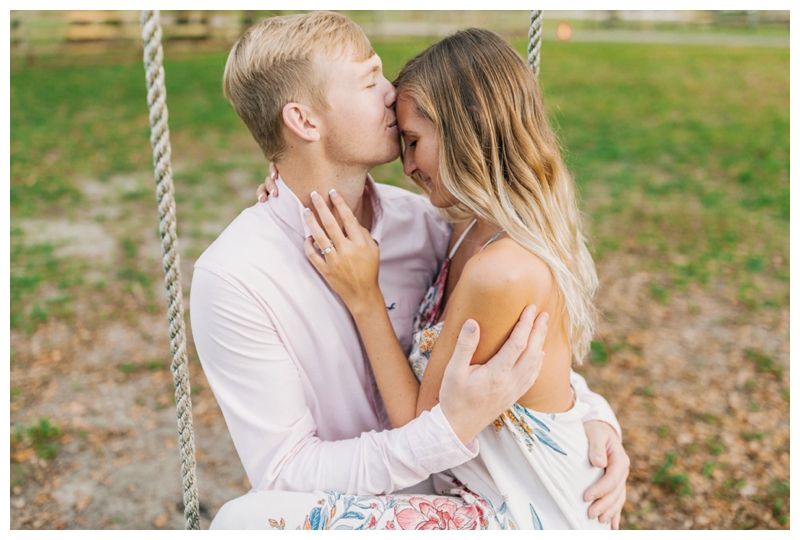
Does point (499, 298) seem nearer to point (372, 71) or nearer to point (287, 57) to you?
point (372, 71)

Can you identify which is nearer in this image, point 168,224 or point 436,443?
point 168,224

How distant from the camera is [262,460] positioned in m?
1.97

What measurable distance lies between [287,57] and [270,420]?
1055 millimetres

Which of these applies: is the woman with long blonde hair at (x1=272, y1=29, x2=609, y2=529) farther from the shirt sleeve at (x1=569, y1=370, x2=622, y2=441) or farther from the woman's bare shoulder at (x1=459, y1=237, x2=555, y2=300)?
the shirt sleeve at (x1=569, y1=370, x2=622, y2=441)

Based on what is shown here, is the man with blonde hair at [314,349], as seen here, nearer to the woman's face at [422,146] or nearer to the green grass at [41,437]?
the woman's face at [422,146]

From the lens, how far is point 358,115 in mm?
2002

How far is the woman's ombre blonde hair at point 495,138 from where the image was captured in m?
1.92

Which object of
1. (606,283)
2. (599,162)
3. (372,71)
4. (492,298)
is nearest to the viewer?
(492,298)

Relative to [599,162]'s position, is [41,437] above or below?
above

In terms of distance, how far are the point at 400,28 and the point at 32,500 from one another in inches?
856

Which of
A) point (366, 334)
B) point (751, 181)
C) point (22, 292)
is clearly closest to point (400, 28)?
point (751, 181)

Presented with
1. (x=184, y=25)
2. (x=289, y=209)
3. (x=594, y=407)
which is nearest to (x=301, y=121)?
(x=289, y=209)

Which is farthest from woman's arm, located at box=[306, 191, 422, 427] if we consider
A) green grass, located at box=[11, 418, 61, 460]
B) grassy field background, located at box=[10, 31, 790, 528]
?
green grass, located at box=[11, 418, 61, 460]

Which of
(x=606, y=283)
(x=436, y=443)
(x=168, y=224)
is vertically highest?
(x=168, y=224)
